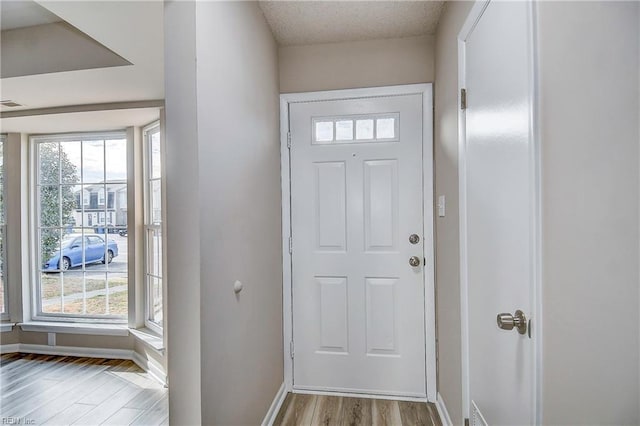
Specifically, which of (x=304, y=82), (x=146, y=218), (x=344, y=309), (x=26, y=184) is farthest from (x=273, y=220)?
(x=26, y=184)

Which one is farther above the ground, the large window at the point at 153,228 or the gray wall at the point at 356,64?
the gray wall at the point at 356,64

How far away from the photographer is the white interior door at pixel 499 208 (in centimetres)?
91

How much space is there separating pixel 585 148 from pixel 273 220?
5.32 feet

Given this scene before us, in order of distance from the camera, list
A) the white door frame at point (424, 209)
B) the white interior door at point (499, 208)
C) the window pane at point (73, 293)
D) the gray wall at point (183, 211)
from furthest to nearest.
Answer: the window pane at point (73, 293) < the white door frame at point (424, 209) < the gray wall at point (183, 211) < the white interior door at point (499, 208)

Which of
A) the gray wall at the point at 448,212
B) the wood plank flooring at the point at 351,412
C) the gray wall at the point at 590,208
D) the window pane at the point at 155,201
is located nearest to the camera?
the gray wall at the point at 590,208

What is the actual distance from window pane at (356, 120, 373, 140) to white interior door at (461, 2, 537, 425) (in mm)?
792

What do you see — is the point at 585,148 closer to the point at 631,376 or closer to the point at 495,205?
the point at 495,205

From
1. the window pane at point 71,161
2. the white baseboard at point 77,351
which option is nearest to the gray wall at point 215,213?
the white baseboard at point 77,351

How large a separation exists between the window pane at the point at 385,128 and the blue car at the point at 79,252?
2649 millimetres

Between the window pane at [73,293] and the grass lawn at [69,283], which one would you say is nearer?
the grass lawn at [69,283]

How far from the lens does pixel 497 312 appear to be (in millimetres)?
1139

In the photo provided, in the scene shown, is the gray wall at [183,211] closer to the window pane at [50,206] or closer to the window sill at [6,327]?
the window pane at [50,206]

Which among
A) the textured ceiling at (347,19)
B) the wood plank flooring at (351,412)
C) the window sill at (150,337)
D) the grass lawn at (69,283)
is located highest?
the textured ceiling at (347,19)

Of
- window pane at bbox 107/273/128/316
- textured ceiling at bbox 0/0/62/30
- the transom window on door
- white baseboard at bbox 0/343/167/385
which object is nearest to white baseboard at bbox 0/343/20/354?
white baseboard at bbox 0/343/167/385
